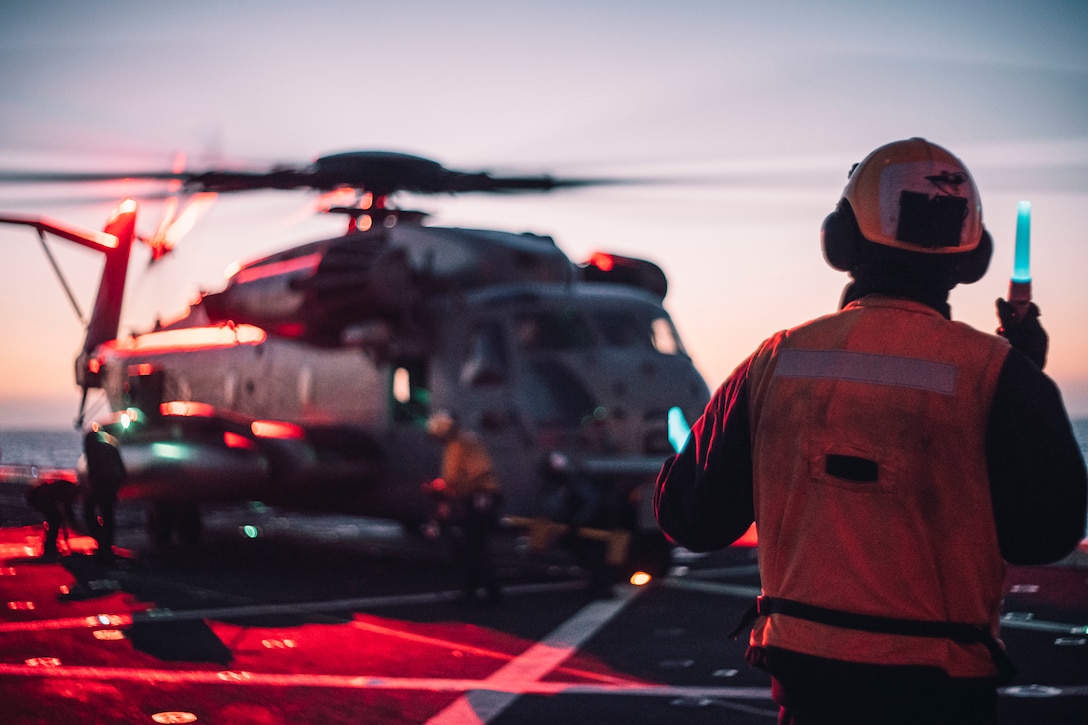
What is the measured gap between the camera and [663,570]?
1088cm

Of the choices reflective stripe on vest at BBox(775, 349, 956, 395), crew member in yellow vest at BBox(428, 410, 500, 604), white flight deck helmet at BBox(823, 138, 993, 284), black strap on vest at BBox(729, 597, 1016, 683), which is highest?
white flight deck helmet at BBox(823, 138, 993, 284)

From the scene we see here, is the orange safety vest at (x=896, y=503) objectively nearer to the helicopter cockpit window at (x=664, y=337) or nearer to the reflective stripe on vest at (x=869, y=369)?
the reflective stripe on vest at (x=869, y=369)

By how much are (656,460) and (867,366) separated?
787cm

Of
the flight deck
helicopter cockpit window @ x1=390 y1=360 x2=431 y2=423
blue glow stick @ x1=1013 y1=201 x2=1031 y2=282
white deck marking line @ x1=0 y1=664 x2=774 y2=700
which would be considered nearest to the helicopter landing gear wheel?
the flight deck

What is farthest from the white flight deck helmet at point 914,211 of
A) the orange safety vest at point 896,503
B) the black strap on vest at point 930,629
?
the black strap on vest at point 930,629

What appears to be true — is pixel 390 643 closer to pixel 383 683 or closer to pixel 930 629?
pixel 383 683

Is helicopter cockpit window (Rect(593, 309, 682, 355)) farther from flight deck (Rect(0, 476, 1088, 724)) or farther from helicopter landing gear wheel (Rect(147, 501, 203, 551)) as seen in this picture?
helicopter landing gear wheel (Rect(147, 501, 203, 551))

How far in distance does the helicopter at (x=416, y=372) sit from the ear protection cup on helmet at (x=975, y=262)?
717 centimetres

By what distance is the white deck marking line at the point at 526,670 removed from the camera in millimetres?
5777

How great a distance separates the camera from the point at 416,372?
11750mm

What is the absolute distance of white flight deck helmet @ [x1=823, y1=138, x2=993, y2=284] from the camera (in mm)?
2428

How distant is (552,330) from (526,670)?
4657 millimetres

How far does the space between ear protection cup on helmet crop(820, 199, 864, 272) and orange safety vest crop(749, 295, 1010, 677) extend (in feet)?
0.77

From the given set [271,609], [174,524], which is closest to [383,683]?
[271,609]
